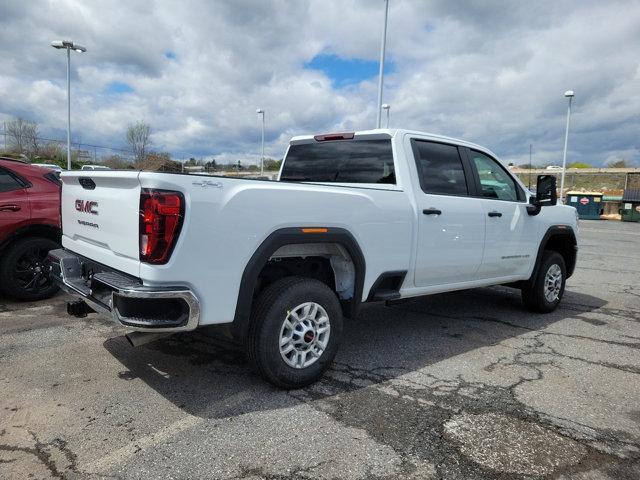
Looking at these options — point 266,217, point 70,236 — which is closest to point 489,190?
point 266,217

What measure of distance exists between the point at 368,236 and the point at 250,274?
106 centimetres

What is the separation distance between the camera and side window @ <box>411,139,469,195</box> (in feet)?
14.7

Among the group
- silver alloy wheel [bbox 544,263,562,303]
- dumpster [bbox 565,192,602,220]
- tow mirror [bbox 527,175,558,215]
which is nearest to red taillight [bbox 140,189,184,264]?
tow mirror [bbox 527,175,558,215]

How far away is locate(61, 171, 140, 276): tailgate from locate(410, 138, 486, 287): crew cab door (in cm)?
233

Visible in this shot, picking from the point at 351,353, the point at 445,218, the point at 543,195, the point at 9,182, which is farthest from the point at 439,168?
the point at 9,182

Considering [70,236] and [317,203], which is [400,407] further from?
[70,236]

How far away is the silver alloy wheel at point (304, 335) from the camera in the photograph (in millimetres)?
3494

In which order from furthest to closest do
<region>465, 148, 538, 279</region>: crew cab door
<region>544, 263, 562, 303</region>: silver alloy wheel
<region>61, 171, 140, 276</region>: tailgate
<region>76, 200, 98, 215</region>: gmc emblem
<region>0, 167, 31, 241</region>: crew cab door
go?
<region>544, 263, 562, 303</region>: silver alloy wheel
<region>0, 167, 31, 241</region>: crew cab door
<region>465, 148, 538, 279</region>: crew cab door
<region>76, 200, 98, 215</region>: gmc emblem
<region>61, 171, 140, 276</region>: tailgate

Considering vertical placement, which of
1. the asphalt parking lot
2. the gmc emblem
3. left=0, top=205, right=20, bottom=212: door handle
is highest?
the gmc emblem

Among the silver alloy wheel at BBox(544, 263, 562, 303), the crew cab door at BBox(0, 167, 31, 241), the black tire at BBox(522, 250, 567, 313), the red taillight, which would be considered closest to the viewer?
the red taillight

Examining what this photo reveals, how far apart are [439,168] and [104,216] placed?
9.61ft

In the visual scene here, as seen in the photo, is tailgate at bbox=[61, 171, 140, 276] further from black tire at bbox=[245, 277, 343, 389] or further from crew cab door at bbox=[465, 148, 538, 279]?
crew cab door at bbox=[465, 148, 538, 279]

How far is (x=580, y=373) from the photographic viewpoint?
420cm

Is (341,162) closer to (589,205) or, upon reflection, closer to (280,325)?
(280,325)
